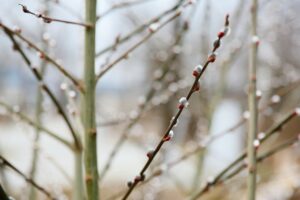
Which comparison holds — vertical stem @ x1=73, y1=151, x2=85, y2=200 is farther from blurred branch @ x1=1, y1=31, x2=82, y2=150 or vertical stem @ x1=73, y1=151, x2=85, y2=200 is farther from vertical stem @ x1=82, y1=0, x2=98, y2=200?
vertical stem @ x1=82, y1=0, x2=98, y2=200

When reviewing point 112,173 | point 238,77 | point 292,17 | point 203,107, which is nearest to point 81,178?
point 203,107

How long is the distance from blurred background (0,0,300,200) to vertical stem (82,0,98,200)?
136 mm

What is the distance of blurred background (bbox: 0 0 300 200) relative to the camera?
1.78 meters

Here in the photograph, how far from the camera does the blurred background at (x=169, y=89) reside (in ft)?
5.83

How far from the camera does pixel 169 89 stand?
2346 mm

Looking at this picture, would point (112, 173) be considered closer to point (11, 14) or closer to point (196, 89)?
point (11, 14)

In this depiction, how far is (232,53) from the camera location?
2.45 meters

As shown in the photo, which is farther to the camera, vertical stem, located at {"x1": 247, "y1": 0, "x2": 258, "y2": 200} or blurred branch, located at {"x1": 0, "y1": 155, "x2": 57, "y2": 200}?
vertical stem, located at {"x1": 247, "y1": 0, "x2": 258, "y2": 200}

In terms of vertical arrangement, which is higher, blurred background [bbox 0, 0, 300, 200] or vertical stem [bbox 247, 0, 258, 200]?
blurred background [bbox 0, 0, 300, 200]

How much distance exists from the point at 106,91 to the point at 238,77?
10212 millimetres

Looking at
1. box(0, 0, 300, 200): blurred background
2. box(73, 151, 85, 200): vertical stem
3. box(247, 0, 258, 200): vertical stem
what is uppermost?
box(0, 0, 300, 200): blurred background

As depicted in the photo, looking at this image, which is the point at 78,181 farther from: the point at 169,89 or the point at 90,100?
the point at 169,89

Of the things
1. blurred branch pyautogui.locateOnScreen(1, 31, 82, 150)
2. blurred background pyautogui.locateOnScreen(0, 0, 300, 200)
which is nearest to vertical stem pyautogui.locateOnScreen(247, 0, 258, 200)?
blurred background pyautogui.locateOnScreen(0, 0, 300, 200)

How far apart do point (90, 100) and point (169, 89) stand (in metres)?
1.16
